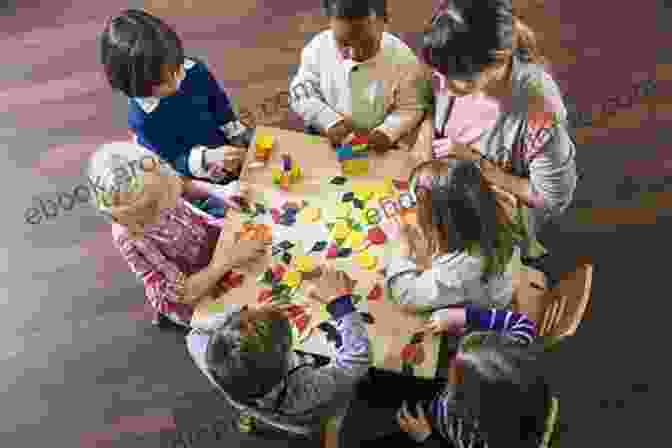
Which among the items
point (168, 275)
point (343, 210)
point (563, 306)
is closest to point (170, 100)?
point (168, 275)

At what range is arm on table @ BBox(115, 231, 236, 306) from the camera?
1891 millimetres

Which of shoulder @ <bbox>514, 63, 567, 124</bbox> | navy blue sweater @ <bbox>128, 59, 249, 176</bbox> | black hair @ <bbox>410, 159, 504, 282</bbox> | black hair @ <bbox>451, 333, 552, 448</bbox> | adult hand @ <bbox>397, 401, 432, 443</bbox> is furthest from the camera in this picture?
navy blue sweater @ <bbox>128, 59, 249, 176</bbox>

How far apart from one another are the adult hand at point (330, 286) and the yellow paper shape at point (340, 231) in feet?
0.39

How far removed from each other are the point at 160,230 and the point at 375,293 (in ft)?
2.19

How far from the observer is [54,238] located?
9.68ft

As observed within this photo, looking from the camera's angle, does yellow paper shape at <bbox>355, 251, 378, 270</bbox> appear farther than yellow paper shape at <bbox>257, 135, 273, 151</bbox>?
No

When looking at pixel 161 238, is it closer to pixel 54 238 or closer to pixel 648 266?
pixel 54 238

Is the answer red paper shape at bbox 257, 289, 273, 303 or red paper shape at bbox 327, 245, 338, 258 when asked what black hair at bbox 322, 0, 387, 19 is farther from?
red paper shape at bbox 257, 289, 273, 303

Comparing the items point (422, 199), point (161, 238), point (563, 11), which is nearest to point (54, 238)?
point (161, 238)

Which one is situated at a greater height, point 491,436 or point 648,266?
point 491,436

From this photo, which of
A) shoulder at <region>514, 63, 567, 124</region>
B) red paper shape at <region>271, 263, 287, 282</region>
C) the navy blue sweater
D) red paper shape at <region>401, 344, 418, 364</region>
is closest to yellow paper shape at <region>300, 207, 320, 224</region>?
red paper shape at <region>271, 263, 287, 282</region>

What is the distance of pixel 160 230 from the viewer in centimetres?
193

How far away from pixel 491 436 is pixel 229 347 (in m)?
0.68

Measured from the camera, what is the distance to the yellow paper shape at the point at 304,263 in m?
1.89
